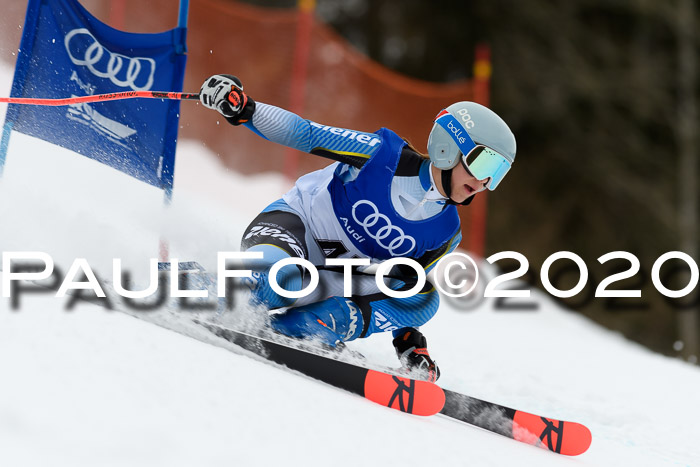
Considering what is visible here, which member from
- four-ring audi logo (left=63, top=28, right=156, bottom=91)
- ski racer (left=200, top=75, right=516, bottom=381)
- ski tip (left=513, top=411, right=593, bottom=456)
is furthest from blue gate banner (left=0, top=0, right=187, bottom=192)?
ski tip (left=513, top=411, right=593, bottom=456)

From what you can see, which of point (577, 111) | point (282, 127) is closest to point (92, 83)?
point (282, 127)

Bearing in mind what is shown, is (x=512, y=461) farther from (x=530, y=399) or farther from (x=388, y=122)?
(x=388, y=122)

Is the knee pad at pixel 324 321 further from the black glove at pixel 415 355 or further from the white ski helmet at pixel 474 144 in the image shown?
the white ski helmet at pixel 474 144

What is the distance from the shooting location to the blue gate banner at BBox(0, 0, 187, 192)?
306 centimetres

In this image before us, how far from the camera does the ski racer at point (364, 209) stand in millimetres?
2752

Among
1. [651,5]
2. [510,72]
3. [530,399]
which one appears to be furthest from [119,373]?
[651,5]

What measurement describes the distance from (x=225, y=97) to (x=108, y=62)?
32.0 inches

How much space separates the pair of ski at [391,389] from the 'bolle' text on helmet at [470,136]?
0.84 m

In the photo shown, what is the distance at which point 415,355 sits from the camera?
310cm

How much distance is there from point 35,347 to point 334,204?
140 cm

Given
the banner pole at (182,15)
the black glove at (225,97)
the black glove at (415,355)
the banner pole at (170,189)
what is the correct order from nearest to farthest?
1. the black glove at (225,97)
2. the black glove at (415,355)
3. the banner pole at (170,189)
4. the banner pole at (182,15)

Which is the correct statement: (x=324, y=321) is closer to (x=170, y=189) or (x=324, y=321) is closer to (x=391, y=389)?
(x=391, y=389)

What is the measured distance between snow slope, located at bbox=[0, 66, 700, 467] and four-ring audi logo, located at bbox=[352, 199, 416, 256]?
0.60 metres

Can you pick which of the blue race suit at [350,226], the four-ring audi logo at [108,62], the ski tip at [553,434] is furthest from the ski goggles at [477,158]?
the four-ring audi logo at [108,62]
